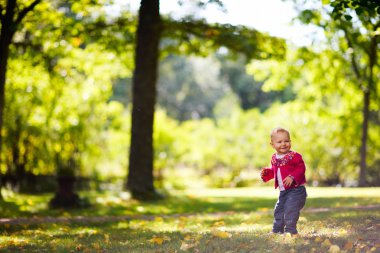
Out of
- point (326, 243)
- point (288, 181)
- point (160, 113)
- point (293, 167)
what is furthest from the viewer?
point (160, 113)

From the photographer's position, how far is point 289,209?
6418 millimetres

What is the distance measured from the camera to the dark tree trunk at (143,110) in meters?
14.8

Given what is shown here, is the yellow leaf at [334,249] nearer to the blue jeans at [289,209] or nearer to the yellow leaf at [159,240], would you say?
the blue jeans at [289,209]

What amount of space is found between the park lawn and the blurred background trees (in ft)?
7.13

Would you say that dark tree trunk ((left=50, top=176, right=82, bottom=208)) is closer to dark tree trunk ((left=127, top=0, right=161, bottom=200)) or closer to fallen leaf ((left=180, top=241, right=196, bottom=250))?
dark tree trunk ((left=127, top=0, right=161, bottom=200))

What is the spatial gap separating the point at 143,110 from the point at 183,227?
6508 millimetres

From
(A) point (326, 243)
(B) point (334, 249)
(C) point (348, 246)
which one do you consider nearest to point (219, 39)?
(A) point (326, 243)

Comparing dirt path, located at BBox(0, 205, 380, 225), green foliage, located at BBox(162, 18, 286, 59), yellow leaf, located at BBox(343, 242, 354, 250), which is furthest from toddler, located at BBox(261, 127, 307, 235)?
green foliage, located at BBox(162, 18, 286, 59)

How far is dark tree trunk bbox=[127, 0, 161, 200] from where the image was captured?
48.5ft

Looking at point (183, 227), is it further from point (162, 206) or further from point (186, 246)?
point (162, 206)

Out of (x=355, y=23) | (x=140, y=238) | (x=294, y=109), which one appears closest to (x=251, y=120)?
(x=294, y=109)

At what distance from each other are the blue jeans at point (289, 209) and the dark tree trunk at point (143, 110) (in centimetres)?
839

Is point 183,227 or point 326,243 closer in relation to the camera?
point 326,243

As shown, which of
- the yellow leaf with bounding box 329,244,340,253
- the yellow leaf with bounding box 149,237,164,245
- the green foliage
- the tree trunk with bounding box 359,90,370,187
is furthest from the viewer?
the tree trunk with bounding box 359,90,370,187
